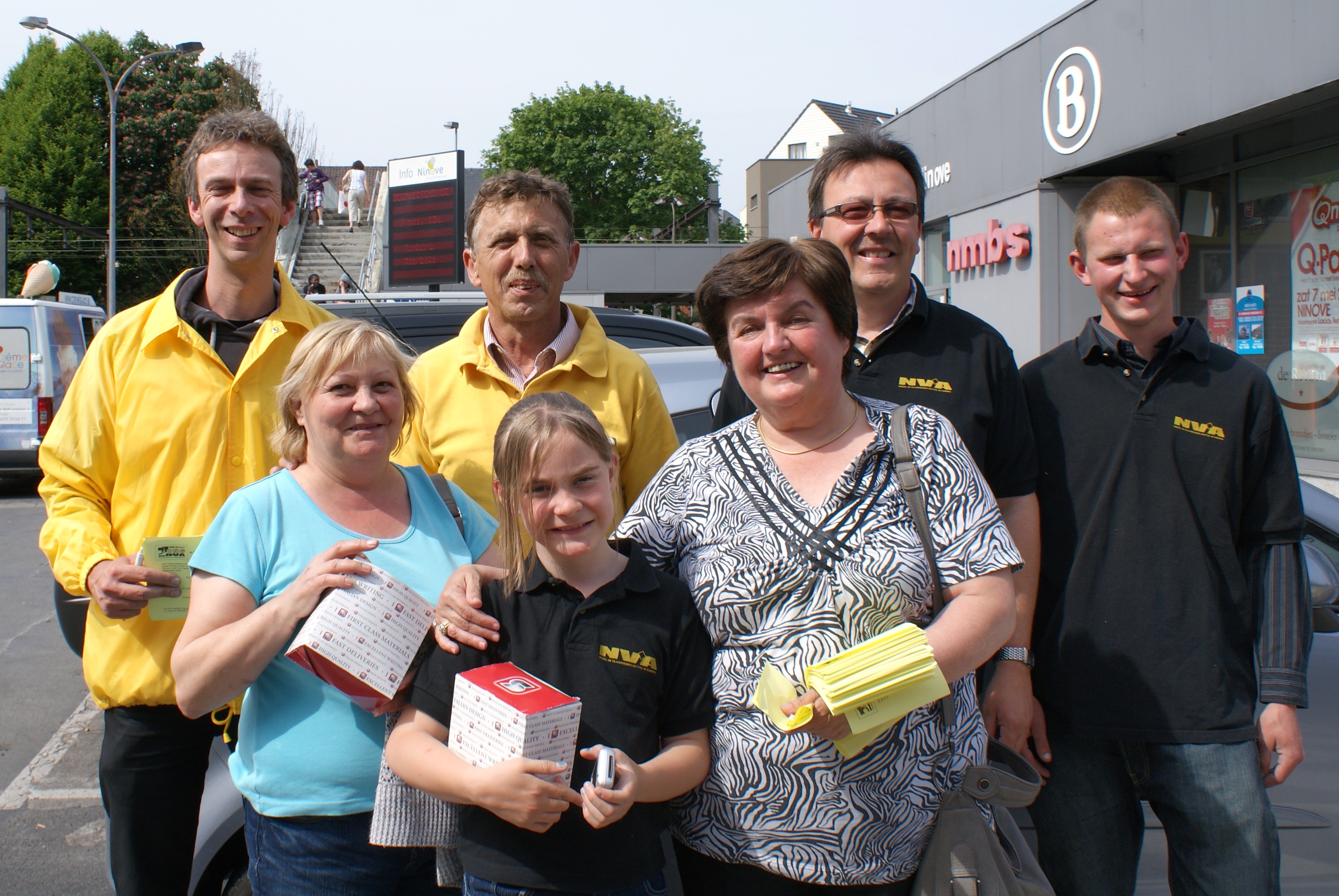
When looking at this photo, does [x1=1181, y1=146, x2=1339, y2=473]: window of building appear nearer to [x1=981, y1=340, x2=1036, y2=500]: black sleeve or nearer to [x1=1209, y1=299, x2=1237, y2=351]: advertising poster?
[x1=1209, y1=299, x2=1237, y2=351]: advertising poster

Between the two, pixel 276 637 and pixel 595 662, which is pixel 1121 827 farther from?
pixel 276 637

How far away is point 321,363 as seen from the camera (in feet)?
6.30

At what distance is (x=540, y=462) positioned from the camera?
1.72 metres

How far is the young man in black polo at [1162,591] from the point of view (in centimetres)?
209

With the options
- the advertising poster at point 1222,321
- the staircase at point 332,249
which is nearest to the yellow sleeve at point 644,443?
the advertising poster at point 1222,321

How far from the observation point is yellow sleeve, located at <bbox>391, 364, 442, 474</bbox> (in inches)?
93.6

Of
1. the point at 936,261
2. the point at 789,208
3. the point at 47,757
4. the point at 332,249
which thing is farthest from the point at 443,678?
the point at 332,249

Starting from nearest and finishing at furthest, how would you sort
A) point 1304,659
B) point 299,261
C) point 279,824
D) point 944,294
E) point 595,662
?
1. point 595,662
2. point 279,824
3. point 1304,659
4. point 944,294
5. point 299,261

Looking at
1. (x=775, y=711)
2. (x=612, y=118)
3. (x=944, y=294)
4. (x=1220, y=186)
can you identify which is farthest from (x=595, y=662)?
(x=612, y=118)

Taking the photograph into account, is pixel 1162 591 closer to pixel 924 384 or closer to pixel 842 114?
pixel 924 384

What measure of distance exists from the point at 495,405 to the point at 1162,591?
1.61m

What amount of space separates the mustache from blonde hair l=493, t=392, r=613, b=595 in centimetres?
72

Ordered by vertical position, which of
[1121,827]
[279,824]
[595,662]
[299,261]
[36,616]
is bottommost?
[36,616]

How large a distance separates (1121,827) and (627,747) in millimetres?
1269
